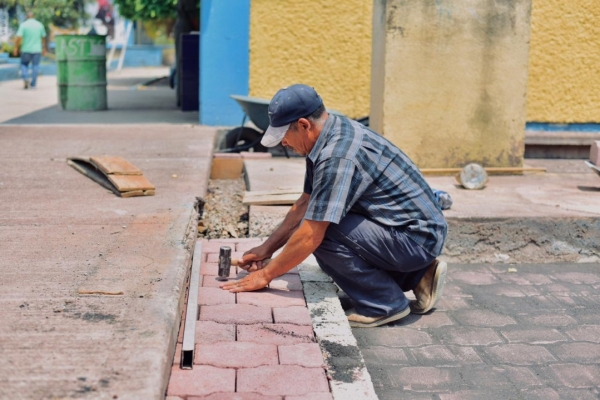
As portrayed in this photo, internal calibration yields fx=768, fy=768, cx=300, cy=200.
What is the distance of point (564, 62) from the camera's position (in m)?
8.21

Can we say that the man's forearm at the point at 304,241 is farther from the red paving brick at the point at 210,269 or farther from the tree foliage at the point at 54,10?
the tree foliage at the point at 54,10

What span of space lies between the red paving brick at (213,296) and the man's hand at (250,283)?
30 millimetres

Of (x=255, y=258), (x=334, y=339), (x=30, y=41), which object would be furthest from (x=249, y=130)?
(x=30, y=41)

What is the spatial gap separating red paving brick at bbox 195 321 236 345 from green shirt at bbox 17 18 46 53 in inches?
586

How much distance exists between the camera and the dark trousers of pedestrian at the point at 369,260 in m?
3.53

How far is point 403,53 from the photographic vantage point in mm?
6352

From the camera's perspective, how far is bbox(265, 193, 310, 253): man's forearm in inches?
149

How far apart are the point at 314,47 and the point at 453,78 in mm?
2688

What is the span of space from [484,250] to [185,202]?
1974mm

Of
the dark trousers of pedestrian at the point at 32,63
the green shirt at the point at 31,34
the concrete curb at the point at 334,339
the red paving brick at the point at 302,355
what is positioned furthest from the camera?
the dark trousers of pedestrian at the point at 32,63

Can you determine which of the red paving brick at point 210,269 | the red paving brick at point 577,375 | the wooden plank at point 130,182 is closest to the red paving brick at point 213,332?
the red paving brick at point 210,269

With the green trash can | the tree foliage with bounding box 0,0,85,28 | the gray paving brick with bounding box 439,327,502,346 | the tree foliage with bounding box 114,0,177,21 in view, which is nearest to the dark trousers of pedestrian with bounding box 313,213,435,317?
the gray paving brick with bounding box 439,327,502,346

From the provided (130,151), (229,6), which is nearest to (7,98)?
(229,6)

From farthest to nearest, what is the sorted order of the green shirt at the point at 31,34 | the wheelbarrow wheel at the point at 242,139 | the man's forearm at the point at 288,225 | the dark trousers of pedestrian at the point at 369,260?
the green shirt at the point at 31,34 → the wheelbarrow wheel at the point at 242,139 → the man's forearm at the point at 288,225 → the dark trousers of pedestrian at the point at 369,260
